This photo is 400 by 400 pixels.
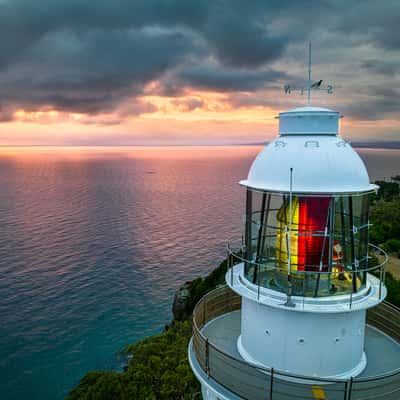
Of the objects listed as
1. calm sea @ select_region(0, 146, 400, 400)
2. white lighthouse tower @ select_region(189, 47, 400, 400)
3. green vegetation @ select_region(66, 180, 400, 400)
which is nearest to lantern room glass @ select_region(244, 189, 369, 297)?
white lighthouse tower @ select_region(189, 47, 400, 400)

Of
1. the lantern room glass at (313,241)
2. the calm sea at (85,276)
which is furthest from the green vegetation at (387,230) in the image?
the lantern room glass at (313,241)

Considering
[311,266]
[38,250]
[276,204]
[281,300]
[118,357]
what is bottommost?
[118,357]

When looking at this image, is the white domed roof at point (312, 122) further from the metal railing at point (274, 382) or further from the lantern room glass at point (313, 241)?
the metal railing at point (274, 382)

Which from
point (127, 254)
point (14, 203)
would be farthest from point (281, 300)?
point (14, 203)

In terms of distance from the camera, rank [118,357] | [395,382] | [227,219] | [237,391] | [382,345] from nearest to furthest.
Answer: [395,382] < [237,391] < [382,345] < [118,357] < [227,219]

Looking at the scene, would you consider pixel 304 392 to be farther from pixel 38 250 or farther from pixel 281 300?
pixel 38 250

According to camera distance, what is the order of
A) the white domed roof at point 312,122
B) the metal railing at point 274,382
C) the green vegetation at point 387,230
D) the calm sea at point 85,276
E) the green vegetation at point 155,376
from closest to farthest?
the metal railing at point 274,382, the white domed roof at point 312,122, the green vegetation at point 155,376, the calm sea at point 85,276, the green vegetation at point 387,230
